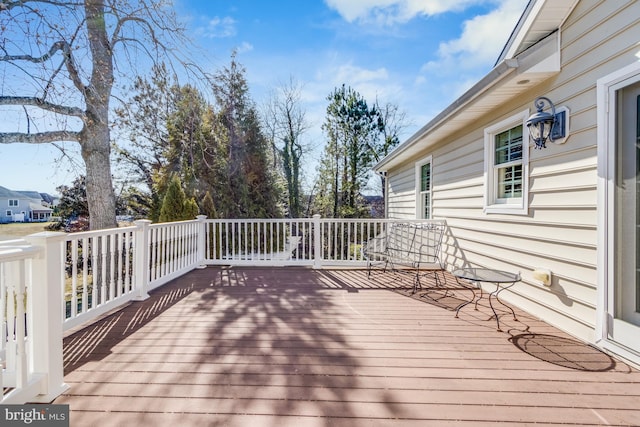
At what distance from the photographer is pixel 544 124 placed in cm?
275

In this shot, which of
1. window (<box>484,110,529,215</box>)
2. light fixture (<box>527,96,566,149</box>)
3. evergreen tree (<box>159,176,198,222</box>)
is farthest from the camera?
evergreen tree (<box>159,176,198,222</box>)

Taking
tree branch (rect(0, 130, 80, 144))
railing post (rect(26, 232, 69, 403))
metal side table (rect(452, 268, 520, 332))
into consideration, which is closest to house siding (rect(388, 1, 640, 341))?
metal side table (rect(452, 268, 520, 332))

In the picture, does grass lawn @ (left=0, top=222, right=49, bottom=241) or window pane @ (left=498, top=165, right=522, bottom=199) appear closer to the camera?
grass lawn @ (left=0, top=222, right=49, bottom=241)

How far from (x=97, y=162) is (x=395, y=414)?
6193 millimetres

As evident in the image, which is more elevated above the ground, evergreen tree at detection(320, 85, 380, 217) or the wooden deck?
evergreen tree at detection(320, 85, 380, 217)

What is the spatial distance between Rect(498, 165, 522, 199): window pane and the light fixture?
610mm

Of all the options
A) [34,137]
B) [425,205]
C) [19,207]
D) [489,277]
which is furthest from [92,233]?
[19,207]

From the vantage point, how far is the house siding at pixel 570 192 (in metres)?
2.30

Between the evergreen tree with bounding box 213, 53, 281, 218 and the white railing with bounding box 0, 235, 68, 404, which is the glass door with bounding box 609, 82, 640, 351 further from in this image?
the evergreen tree with bounding box 213, 53, 281, 218

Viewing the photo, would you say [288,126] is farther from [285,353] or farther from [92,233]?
[285,353]

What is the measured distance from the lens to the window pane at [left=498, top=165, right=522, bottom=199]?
3.41 m

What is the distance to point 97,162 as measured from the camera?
525 centimetres

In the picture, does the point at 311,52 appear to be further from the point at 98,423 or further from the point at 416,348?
the point at 98,423

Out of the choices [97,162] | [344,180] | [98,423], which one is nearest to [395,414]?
[98,423]
